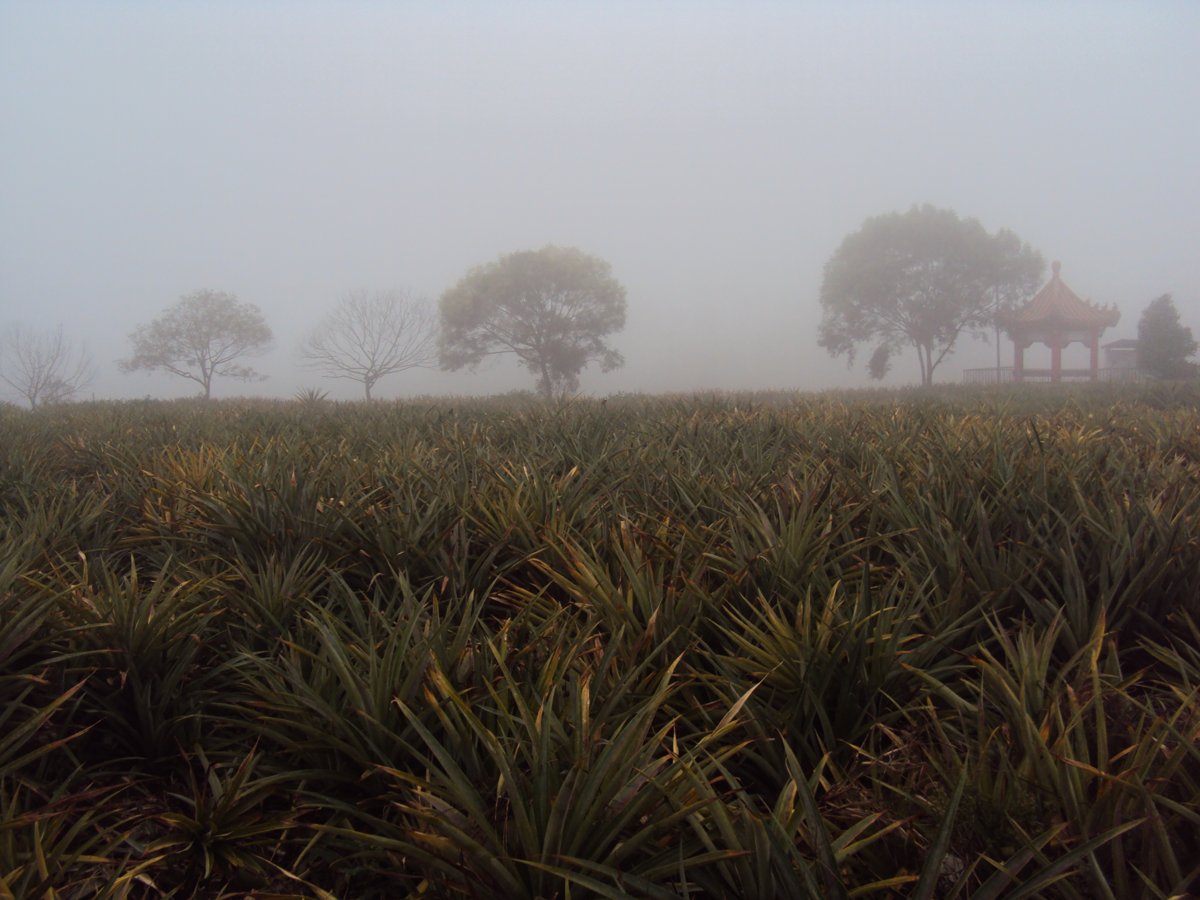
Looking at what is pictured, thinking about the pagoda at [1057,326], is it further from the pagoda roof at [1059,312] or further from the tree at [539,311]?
the tree at [539,311]

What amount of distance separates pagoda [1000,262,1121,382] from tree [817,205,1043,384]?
493 centimetres

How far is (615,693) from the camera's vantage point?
1412 millimetres

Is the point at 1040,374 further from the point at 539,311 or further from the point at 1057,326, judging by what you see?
the point at 539,311

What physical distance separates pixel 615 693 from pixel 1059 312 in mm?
40212

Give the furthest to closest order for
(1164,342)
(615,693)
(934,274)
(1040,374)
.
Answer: (934,274), (1040,374), (1164,342), (615,693)

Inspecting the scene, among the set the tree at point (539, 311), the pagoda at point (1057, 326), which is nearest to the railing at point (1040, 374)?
the pagoda at point (1057, 326)

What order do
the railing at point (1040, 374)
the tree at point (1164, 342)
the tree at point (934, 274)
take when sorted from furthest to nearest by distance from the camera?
1. the tree at point (934, 274)
2. the railing at point (1040, 374)
3. the tree at point (1164, 342)

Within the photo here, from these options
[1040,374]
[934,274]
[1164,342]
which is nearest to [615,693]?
[1164,342]

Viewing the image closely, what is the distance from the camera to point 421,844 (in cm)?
125

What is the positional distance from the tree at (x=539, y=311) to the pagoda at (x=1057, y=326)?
21.2 meters

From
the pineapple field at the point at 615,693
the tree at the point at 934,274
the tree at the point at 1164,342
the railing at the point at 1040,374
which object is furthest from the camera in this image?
the tree at the point at 934,274

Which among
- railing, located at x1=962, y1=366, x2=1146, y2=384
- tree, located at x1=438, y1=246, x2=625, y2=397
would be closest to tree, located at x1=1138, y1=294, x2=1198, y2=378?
railing, located at x1=962, y1=366, x2=1146, y2=384

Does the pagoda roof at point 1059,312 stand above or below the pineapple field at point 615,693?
above

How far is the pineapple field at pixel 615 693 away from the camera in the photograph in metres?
1.15
